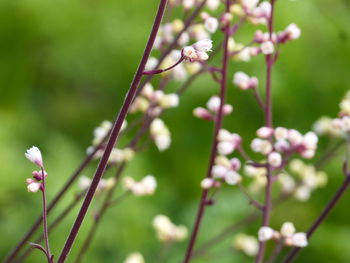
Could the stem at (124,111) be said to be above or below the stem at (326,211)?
below

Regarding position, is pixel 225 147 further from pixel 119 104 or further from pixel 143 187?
pixel 119 104

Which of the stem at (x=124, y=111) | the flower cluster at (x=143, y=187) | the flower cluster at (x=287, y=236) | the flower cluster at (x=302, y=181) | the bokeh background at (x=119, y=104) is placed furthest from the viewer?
the bokeh background at (x=119, y=104)

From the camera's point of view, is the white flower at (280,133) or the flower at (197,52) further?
the white flower at (280,133)

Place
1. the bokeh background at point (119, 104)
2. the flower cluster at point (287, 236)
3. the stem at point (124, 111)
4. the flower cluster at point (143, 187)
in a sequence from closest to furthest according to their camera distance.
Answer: the stem at point (124, 111), the flower cluster at point (287, 236), the flower cluster at point (143, 187), the bokeh background at point (119, 104)

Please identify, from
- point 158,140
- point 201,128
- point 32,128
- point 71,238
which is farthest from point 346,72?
point 71,238

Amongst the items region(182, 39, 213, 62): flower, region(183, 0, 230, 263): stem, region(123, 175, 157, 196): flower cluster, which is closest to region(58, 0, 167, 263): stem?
region(182, 39, 213, 62): flower

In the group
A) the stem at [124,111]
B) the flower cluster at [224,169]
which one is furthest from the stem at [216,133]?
the stem at [124,111]

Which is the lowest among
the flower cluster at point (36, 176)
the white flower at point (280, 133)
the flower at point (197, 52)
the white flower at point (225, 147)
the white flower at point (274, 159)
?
the flower cluster at point (36, 176)

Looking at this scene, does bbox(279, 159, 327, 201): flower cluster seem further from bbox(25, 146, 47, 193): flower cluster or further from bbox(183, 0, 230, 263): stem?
bbox(25, 146, 47, 193): flower cluster

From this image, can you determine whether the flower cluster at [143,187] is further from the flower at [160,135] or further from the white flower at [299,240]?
the white flower at [299,240]
